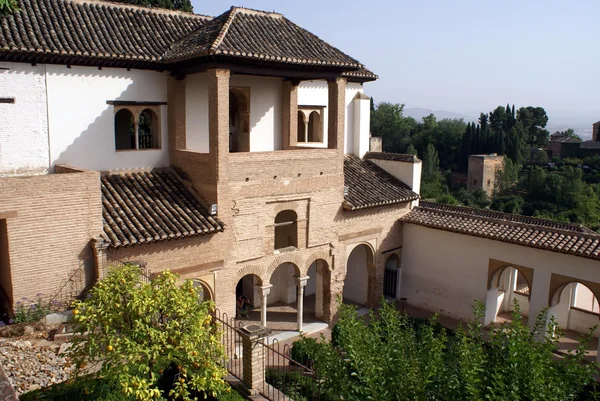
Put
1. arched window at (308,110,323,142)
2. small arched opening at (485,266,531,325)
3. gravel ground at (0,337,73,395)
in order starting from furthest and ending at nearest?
arched window at (308,110,323,142)
small arched opening at (485,266,531,325)
gravel ground at (0,337,73,395)

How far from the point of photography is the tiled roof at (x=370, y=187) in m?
14.8

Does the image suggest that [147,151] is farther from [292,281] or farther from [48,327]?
[292,281]

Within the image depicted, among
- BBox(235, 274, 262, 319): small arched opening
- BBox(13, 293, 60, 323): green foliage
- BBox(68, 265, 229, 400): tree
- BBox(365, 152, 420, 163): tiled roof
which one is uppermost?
BBox(365, 152, 420, 163): tiled roof

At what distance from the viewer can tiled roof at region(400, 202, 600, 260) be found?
12.5m

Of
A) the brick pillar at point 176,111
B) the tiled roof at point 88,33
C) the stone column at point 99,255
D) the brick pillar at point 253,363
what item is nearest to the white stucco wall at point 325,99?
the tiled roof at point 88,33

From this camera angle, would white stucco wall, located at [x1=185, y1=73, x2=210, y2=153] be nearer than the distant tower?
Yes

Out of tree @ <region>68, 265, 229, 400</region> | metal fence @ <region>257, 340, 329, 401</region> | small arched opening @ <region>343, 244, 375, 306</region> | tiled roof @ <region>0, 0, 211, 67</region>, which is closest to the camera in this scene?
tree @ <region>68, 265, 229, 400</region>

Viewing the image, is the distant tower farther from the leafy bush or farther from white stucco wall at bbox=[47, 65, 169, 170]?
white stucco wall at bbox=[47, 65, 169, 170]

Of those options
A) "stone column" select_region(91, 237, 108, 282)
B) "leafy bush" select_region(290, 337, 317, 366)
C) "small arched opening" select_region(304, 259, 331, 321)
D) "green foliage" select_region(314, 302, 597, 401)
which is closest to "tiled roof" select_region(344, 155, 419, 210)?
"small arched opening" select_region(304, 259, 331, 321)

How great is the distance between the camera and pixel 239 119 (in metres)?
14.8

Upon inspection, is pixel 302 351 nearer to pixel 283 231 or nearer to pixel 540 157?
pixel 283 231

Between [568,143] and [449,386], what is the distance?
203 feet

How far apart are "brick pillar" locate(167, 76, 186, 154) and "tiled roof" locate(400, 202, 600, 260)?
7.25 m

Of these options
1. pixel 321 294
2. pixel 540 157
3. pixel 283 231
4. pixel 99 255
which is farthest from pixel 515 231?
pixel 540 157
